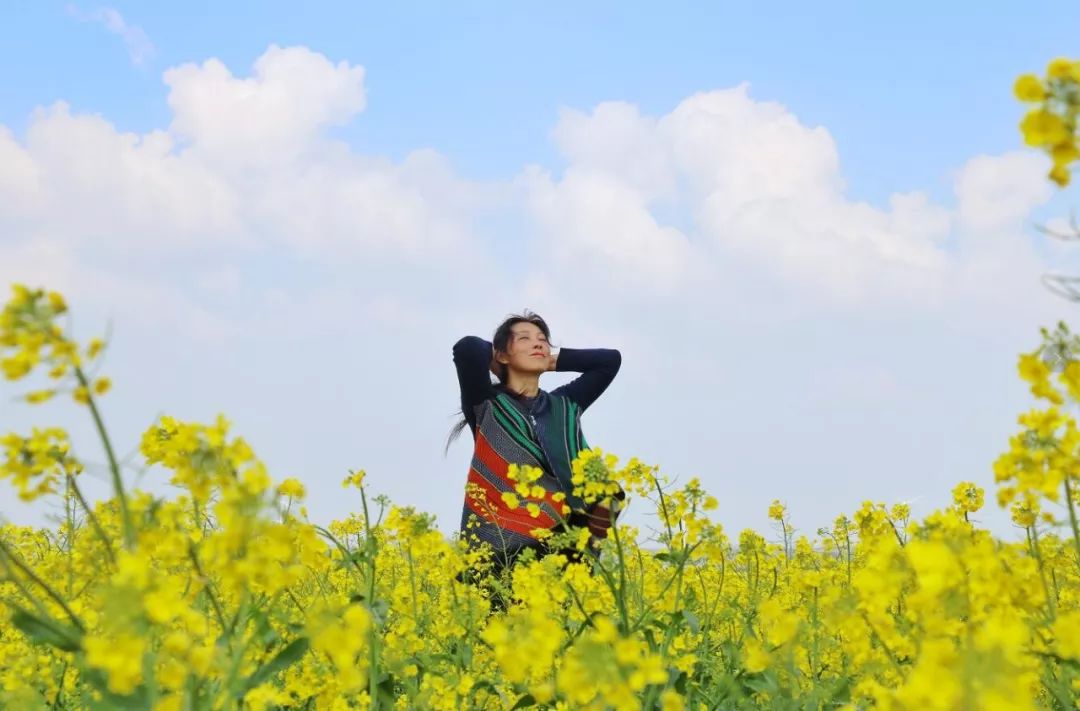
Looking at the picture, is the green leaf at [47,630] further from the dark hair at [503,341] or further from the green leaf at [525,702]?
the dark hair at [503,341]

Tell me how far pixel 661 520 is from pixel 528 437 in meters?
2.62

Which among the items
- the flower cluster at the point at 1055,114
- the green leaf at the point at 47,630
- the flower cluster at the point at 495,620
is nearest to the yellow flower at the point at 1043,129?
the flower cluster at the point at 1055,114

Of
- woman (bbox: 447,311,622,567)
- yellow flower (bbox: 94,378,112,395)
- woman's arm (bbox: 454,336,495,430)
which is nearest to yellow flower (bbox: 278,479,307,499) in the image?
yellow flower (bbox: 94,378,112,395)

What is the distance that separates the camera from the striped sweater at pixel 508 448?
17.7 feet

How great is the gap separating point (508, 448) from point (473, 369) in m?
0.53

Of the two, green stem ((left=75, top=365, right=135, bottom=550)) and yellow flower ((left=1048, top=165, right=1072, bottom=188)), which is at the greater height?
yellow flower ((left=1048, top=165, right=1072, bottom=188))

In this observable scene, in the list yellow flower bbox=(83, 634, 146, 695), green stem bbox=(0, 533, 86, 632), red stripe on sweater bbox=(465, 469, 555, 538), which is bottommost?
yellow flower bbox=(83, 634, 146, 695)

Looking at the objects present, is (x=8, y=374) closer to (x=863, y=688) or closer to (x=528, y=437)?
(x=863, y=688)

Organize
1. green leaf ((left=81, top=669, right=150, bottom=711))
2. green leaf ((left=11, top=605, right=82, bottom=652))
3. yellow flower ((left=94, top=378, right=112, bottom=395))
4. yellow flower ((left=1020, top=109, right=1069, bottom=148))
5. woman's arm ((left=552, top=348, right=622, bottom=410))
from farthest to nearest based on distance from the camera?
1. woman's arm ((left=552, top=348, right=622, bottom=410))
2. green leaf ((left=81, top=669, right=150, bottom=711))
3. green leaf ((left=11, top=605, right=82, bottom=652))
4. yellow flower ((left=94, top=378, right=112, bottom=395))
5. yellow flower ((left=1020, top=109, right=1069, bottom=148))

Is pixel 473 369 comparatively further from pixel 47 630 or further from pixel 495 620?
pixel 47 630

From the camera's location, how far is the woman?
541cm

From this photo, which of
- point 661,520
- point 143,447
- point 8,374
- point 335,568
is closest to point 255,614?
point 143,447

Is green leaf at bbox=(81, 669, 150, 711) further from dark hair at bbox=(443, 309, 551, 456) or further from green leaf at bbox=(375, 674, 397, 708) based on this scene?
dark hair at bbox=(443, 309, 551, 456)

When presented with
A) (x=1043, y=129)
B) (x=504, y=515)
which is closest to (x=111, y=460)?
(x=1043, y=129)
